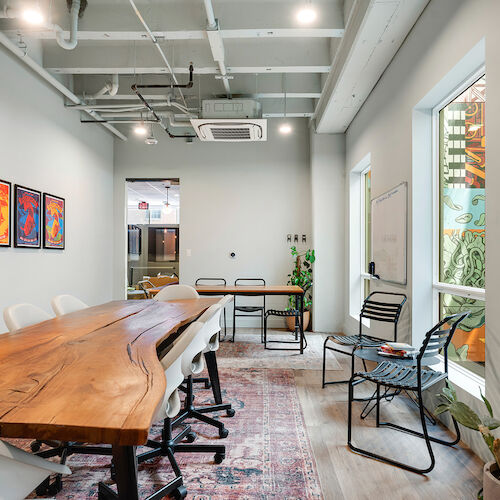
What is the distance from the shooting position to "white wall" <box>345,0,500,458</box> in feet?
6.77

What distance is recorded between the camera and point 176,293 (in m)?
3.97

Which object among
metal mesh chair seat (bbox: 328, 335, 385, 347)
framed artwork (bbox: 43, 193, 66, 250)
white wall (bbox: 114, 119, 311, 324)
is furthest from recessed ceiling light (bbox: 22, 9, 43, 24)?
white wall (bbox: 114, 119, 311, 324)

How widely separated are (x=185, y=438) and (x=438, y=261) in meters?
2.34

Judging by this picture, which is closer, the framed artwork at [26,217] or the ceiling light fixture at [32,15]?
the ceiling light fixture at [32,15]

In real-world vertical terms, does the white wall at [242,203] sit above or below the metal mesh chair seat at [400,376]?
above

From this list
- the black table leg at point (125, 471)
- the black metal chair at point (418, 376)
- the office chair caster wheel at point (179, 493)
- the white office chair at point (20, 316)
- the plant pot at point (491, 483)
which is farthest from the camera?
the white office chair at point (20, 316)

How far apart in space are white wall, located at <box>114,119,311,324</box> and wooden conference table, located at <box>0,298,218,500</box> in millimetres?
4271

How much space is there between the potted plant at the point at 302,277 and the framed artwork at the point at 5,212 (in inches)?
149

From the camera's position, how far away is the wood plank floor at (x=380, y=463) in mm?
1948

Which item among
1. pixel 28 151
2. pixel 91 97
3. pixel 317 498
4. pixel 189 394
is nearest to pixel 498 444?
pixel 317 498

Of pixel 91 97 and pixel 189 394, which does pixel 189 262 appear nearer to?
pixel 91 97

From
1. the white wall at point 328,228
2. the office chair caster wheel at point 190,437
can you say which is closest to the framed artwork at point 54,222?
the office chair caster wheel at point 190,437

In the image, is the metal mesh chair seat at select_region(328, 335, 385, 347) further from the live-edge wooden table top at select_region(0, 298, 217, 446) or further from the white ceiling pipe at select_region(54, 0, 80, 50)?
the white ceiling pipe at select_region(54, 0, 80, 50)

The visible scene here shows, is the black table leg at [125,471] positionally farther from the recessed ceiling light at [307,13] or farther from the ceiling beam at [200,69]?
the ceiling beam at [200,69]
